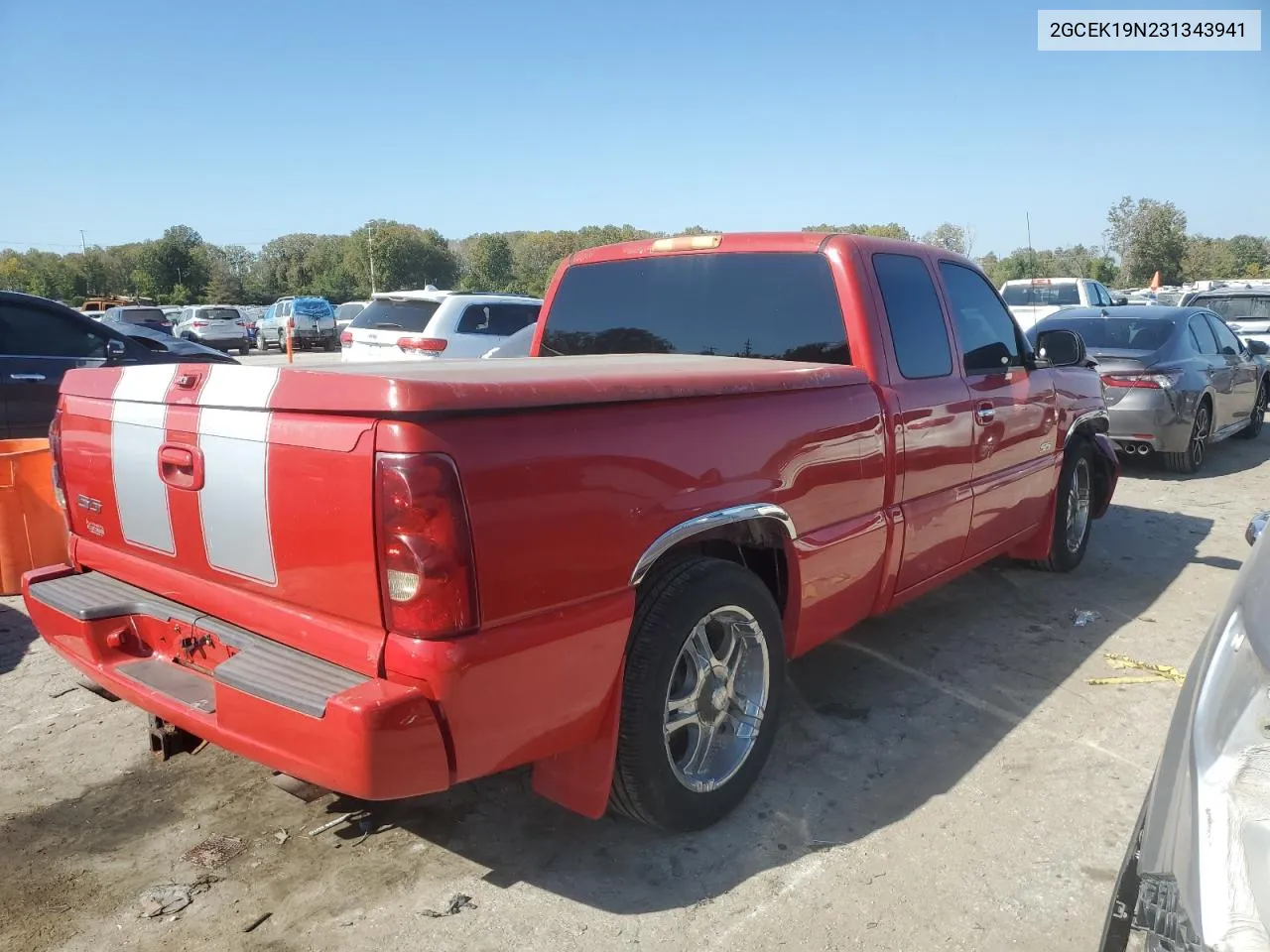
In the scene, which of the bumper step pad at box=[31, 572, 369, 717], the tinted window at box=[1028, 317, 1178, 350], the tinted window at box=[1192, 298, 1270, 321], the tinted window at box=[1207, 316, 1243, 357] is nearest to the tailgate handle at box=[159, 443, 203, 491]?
the bumper step pad at box=[31, 572, 369, 717]

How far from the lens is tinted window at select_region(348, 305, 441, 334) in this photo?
463 inches

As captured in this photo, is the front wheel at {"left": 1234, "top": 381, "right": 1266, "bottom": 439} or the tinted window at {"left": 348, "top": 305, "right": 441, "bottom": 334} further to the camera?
the tinted window at {"left": 348, "top": 305, "right": 441, "bottom": 334}

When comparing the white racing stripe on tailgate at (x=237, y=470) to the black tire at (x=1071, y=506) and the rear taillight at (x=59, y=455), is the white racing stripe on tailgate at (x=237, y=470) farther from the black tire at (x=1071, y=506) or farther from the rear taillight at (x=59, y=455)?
the black tire at (x=1071, y=506)

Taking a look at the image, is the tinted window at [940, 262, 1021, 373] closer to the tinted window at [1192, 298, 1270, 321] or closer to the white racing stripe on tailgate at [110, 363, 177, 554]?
the white racing stripe on tailgate at [110, 363, 177, 554]

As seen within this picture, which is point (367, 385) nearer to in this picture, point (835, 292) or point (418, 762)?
point (418, 762)

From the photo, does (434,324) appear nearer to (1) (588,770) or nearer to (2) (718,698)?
(2) (718,698)

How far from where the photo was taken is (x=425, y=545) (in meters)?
2.09

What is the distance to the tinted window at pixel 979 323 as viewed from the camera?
4.30 meters

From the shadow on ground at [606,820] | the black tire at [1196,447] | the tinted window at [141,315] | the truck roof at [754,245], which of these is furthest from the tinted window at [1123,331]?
the tinted window at [141,315]

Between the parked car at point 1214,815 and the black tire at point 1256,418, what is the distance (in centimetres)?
1138

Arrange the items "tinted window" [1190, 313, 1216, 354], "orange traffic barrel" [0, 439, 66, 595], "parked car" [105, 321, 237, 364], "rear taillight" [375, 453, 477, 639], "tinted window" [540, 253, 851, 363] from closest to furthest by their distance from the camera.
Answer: "rear taillight" [375, 453, 477, 639], "tinted window" [540, 253, 851, 363], "orange traffic barrel" [0, 439, 66, 595], "parked car" [105, 321, 237, 364], "tinted window" [1190, 313, 1216, 354]

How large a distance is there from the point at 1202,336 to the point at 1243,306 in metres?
6.39

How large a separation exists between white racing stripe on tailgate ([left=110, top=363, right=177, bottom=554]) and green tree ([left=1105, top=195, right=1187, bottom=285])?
2263 inches

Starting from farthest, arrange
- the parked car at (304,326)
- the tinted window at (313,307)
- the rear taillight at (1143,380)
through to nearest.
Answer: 1. the tinted window at (313,307)
2. the parked car at (304,326)
3. the rear taillight at (1143,380)
